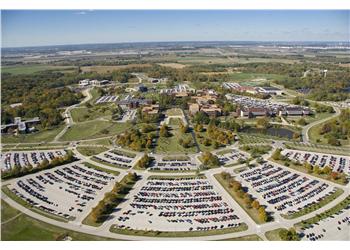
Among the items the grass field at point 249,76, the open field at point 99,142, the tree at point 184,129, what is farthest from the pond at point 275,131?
the grass field at point 249,76

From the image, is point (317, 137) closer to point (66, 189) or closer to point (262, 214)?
point (262, 214)

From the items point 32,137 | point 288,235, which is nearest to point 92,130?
point 32,137

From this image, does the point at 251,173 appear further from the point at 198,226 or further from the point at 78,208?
the point at 78,208

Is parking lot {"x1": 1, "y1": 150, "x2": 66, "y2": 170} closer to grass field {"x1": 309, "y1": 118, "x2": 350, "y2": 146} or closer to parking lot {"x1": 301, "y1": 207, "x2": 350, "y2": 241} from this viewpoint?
parking lot {"x1": 301, "y1": 207, "x2": 350, "y2": 241}

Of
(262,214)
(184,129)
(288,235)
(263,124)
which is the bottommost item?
(288,235)

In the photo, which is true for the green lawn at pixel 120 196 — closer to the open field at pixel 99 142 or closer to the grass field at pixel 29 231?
the grass field at pixel 29 231

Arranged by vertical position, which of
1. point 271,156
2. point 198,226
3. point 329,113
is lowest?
point 198,226

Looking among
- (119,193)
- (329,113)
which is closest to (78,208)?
(119,193)
